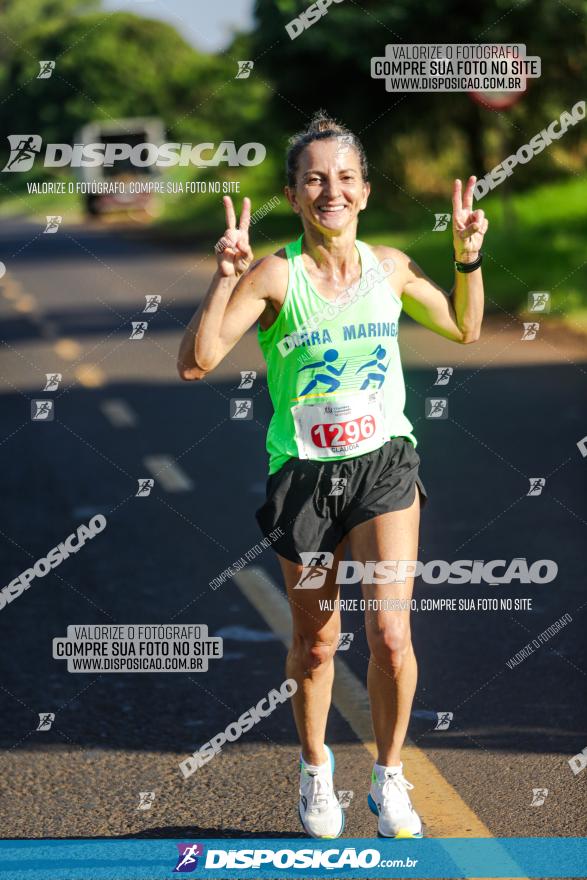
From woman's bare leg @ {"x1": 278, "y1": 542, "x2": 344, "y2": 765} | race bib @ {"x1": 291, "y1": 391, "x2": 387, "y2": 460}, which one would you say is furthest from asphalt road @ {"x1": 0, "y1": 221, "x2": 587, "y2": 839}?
race bib @ {"x1": 291, "y1": 391, "x2": 387, "y2": 460}

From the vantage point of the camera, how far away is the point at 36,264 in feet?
111

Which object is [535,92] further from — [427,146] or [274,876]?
[274,876]

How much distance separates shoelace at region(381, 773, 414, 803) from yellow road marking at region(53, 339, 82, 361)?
42.2ft

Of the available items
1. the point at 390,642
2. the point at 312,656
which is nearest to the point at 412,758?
the point at 312,656

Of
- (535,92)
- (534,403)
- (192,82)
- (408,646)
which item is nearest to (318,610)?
(408,646)

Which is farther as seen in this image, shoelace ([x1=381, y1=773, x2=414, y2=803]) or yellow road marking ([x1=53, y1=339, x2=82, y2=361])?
yellow road marking ([x1=53, y1=339, x2=82, y2=361])

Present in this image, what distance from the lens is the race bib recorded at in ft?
14.8

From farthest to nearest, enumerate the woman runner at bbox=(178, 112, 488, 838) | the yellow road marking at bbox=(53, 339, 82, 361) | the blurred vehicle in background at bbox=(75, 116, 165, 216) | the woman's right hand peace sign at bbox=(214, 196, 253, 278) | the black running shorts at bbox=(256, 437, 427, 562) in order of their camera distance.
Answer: the blurred vehicle in background at bbox=(75, 116, 165, 216), the yellow road marking at bbox=(53, 339, 82, 361), the black running shorts at bbox=(256, 437, 427, 562), the woman runner at bbox=(178, 112, 488, 838), the woman's right hand peace sign at bbox=(214, 196, 253, 278)

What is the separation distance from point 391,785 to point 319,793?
9.3 inches

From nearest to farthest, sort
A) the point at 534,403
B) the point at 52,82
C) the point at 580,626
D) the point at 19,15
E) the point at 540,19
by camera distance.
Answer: the point at 580,626 → the point at 534,403 → the point at 540,19 → the point at 52,82 → the point at 19,15

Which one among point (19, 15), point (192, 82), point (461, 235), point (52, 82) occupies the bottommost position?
point (461, 235)

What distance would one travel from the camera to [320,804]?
468 cm

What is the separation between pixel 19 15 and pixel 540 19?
111m

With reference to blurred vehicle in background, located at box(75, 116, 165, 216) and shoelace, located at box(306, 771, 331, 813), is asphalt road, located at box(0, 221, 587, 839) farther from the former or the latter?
blurred vehicle in background, located at box(75, 116, 165, 216)
